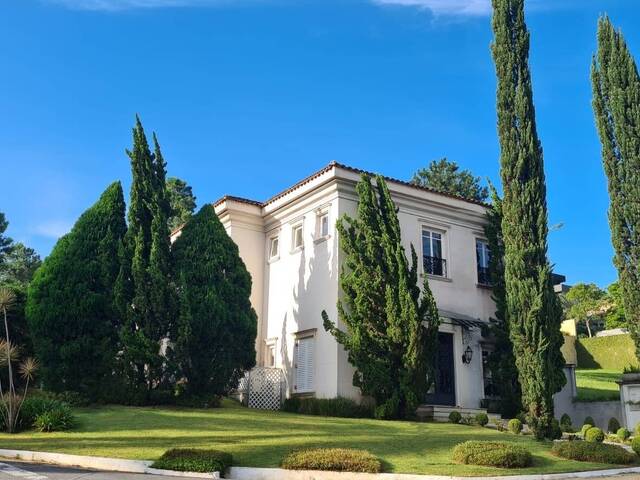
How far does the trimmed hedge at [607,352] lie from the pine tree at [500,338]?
2136cm

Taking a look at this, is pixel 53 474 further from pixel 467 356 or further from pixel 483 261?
pixel 483 261

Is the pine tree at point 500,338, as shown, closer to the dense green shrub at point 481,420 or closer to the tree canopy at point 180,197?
the dense green shrub at point 481,420

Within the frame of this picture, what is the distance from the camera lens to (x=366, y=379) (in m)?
20.3

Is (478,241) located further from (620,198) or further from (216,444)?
(216,444)

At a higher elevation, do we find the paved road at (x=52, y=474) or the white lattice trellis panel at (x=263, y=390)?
the white lattice trellis panel at (x=263, y=390)

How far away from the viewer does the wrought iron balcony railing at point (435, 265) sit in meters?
24.1

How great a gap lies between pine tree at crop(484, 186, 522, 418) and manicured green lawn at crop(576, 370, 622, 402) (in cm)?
467

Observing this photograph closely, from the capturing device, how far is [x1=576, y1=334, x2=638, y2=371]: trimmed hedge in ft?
137

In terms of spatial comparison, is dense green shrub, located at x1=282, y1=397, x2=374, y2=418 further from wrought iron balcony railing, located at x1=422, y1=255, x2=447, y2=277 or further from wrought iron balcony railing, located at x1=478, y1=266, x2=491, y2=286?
wrought iron balcony railing, located at x1=478, y1=266, x2=491, y2=286

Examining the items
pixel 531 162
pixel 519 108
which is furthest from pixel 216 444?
pixel 519 108

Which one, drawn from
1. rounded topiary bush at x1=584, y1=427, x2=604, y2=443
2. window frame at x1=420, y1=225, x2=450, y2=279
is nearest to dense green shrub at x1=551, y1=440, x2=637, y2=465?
rounded topiary bush at x1=584, y1=427, x2=604, y2=443

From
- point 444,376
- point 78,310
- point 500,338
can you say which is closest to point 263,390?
point 444,376

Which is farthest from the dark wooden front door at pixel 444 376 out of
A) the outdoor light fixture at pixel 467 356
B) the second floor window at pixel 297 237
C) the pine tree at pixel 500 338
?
the second floor window at pixel 297 237

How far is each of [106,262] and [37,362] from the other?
3.69 m
